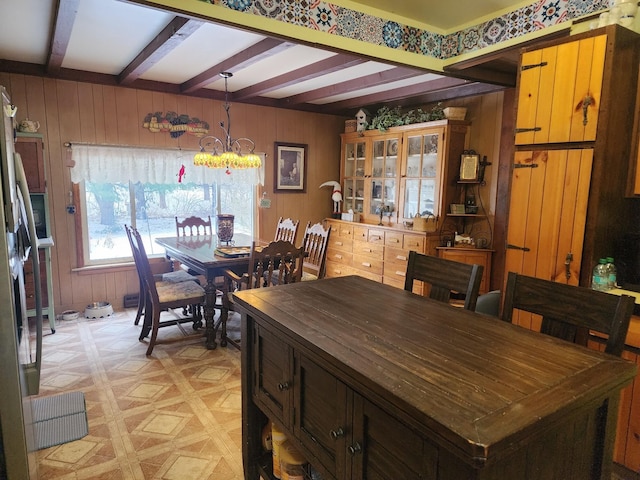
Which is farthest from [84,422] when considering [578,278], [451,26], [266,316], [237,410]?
[451,26]

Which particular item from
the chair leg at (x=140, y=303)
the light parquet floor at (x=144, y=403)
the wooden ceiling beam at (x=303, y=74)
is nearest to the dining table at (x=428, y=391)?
the light parquet floor at (x=144, y=403)

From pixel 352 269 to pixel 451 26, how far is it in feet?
9.98

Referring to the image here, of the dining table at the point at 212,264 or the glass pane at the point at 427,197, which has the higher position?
the glass pane at the point at 427,197

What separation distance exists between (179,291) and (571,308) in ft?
9.46

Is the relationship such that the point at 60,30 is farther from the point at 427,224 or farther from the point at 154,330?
the point at 427,224

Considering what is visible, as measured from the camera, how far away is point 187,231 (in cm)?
484

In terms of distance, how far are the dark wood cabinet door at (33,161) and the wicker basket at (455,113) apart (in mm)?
3811

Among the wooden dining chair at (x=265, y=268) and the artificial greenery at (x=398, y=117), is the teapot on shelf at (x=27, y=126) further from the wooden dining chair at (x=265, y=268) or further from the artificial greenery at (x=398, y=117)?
the artificial greenery at (x=398, y=117)

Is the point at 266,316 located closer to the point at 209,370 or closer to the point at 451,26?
the point at 209,370

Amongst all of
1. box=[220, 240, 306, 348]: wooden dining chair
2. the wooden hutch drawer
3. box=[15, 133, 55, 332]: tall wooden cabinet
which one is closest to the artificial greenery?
the wooden hutch drawer

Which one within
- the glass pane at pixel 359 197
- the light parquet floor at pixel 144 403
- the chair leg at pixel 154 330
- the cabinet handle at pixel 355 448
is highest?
the glass pane at pixel 359 197

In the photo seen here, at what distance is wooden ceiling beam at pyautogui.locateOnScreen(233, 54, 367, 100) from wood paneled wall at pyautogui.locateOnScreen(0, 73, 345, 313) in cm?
47

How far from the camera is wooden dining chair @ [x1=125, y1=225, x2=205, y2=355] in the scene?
3.22 m

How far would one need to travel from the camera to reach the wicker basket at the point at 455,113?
4180 millimetres
